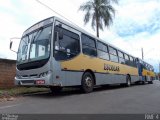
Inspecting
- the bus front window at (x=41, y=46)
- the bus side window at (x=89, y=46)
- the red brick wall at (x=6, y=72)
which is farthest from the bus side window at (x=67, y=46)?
the red brick wall at (x=6, y=72)

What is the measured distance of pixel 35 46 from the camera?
382 inches

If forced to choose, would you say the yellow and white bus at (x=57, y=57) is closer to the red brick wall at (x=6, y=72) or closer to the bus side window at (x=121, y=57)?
the red brick wall at (x=6, y=72)

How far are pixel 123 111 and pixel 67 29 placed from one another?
505 centimetres

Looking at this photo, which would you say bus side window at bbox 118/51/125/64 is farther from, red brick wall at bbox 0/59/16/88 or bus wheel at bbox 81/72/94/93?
red brick wall at bbox 0/59/16/88

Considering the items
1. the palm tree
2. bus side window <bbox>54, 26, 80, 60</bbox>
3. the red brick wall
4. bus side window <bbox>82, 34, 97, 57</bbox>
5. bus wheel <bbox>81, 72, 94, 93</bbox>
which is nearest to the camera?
bus side window <bbox>54, 26, 80, 60</bbox>

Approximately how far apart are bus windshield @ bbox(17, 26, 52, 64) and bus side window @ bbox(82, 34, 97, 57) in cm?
Answer: 239

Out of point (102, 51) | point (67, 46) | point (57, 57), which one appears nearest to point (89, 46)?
point (102, 51)

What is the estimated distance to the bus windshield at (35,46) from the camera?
30.2 feet

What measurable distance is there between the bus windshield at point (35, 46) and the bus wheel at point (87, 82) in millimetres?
2538

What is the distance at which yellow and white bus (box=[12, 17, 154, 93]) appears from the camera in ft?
29.6

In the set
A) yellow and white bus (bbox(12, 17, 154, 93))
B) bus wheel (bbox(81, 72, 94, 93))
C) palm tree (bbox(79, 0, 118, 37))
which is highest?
palm tree (bbox(79, 0, 118, 37))

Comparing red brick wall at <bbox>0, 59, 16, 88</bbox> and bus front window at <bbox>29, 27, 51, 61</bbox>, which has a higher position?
bus front window at <bbox>29, 27, 51, 61</bbox>

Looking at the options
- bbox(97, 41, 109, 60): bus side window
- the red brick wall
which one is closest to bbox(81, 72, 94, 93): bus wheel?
bbox(97, 41, 109, 60): bus side window

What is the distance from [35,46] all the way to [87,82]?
309 cm
